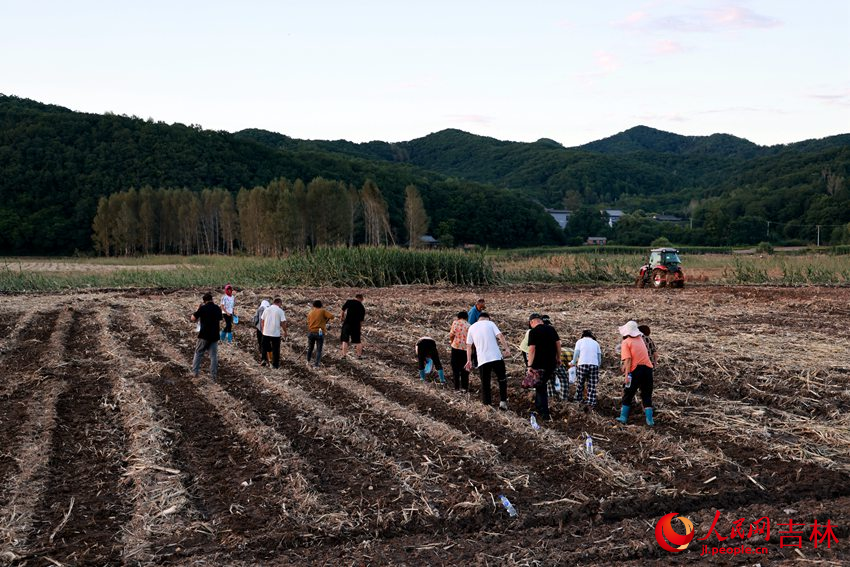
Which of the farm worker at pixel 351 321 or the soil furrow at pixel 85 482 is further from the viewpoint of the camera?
the farm worker at pixel 351 321

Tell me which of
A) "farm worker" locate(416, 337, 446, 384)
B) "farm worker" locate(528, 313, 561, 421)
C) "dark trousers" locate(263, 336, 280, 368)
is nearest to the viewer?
"farm worker" locate(528, 313, 561, 421)

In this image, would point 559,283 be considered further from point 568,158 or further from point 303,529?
point 568,158

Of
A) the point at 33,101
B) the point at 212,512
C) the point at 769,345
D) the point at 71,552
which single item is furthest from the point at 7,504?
the point at 33,101

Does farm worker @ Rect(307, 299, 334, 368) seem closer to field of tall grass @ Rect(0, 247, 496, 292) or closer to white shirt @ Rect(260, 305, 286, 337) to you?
white shirt @ Rect(260, 305, 286, 337)

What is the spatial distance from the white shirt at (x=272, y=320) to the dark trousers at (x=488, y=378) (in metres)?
4.63

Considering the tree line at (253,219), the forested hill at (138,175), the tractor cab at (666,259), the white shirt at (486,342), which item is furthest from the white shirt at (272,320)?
the forested hill at (138,175)

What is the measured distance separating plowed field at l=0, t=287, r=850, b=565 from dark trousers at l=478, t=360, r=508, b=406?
189 millimetres

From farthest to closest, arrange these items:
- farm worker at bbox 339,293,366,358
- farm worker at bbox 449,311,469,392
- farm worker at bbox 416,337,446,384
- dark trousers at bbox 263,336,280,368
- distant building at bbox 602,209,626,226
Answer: distant building at bbox 602,209,626,226, farm worker at bbox 339,293,366,358, dark trousers at bbox 263,336,280,368, farm worker at bbox 416,337,446,384, farm worker at bbox 449,311,469,392

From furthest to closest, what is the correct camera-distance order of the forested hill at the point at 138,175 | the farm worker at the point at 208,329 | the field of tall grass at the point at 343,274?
the forested hill at the point at 138,175, the field of tall grass at the point at 343,274, the farm worker at the point at 208,329

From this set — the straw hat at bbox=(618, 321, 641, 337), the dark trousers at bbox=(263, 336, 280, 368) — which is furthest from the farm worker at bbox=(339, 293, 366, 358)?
the straw hat at bbox=(618, 321, 641, 337)

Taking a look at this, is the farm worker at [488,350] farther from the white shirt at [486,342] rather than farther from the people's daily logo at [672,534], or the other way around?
the people's daily logo at [672,534]

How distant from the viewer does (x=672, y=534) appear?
21.9 ft

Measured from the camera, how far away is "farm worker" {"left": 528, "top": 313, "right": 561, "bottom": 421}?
10.5 metres

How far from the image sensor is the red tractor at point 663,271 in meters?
33.1
